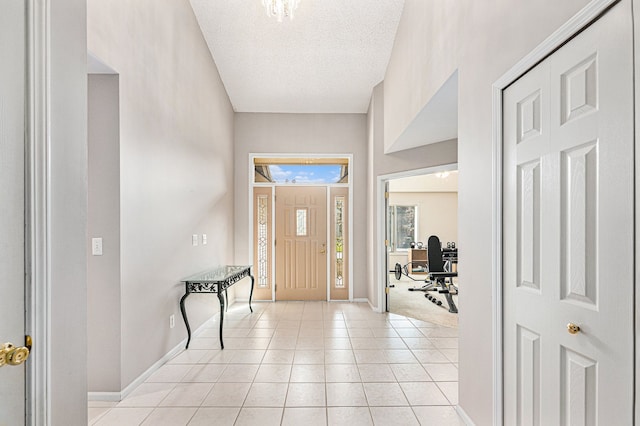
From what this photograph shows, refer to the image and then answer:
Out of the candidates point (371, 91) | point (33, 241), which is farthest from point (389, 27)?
point (33, 241)

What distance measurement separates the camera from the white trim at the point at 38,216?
1092mm

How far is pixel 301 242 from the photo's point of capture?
6348mm

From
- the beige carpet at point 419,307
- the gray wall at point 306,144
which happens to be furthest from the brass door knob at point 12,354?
the gray wall at point 306,144

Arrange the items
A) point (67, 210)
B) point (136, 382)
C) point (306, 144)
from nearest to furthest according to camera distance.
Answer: point (67, 210) → point (136, 382) → point (306, 144)

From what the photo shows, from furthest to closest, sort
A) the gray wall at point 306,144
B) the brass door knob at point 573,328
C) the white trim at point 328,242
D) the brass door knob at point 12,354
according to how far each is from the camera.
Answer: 1. the white trim at point 328,242
2. the gray wall at point 306,144
3. the brass door knob at point 573,328
4. the brass door knob at point 12,354

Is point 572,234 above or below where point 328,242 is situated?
above

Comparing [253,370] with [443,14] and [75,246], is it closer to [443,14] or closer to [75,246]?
[75,246]

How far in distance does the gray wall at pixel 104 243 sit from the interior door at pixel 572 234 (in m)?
2.58

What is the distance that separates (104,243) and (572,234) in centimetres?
284

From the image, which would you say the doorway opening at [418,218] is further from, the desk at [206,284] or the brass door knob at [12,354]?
the brass door knob at [12,354]

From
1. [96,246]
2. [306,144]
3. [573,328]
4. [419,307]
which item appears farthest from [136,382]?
[306,144]

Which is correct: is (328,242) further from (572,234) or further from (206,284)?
(572,234)

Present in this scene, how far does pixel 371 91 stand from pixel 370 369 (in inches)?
163

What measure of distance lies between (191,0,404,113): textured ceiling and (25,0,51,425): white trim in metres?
3.64
